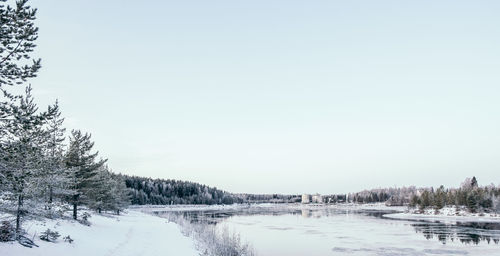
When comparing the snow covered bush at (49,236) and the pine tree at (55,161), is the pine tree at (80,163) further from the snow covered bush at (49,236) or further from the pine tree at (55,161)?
the snow covered bush at (49,236)

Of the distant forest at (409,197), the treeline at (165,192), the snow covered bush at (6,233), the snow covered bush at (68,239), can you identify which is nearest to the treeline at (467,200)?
the distant forest at (409,197)

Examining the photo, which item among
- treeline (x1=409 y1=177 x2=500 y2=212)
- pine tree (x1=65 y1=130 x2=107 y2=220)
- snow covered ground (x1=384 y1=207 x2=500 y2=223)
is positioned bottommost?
snow covered ground (x1=384 y1=207 x2=500 y2=223)

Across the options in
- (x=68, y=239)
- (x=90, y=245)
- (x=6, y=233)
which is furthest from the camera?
(x=90, y=245)

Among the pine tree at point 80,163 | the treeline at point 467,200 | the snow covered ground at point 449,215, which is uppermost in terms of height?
the pine tree at point 80,163

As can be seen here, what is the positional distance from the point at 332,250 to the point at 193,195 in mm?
150103

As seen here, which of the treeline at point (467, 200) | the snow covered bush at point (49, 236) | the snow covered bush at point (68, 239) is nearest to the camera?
the snow covered bush at point (49, 236)

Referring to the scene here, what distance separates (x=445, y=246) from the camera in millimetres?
34281

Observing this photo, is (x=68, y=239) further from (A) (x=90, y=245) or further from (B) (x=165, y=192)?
(B) (x=165, y=192)

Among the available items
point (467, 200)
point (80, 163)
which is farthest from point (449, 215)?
point (80, 163)

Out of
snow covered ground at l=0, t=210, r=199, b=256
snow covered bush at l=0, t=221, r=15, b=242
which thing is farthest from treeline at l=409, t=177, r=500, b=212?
snow covered bush at l=0, t=221, r=15, b=242

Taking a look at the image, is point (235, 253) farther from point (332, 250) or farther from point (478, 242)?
point (478, 242)

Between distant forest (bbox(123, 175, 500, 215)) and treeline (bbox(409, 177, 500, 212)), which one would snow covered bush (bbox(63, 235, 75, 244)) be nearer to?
distant forest (bbox(123, 175, 500, 215))

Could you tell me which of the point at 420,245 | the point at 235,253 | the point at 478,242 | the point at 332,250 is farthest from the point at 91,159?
the point at 478,242

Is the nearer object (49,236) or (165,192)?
(49,236)
